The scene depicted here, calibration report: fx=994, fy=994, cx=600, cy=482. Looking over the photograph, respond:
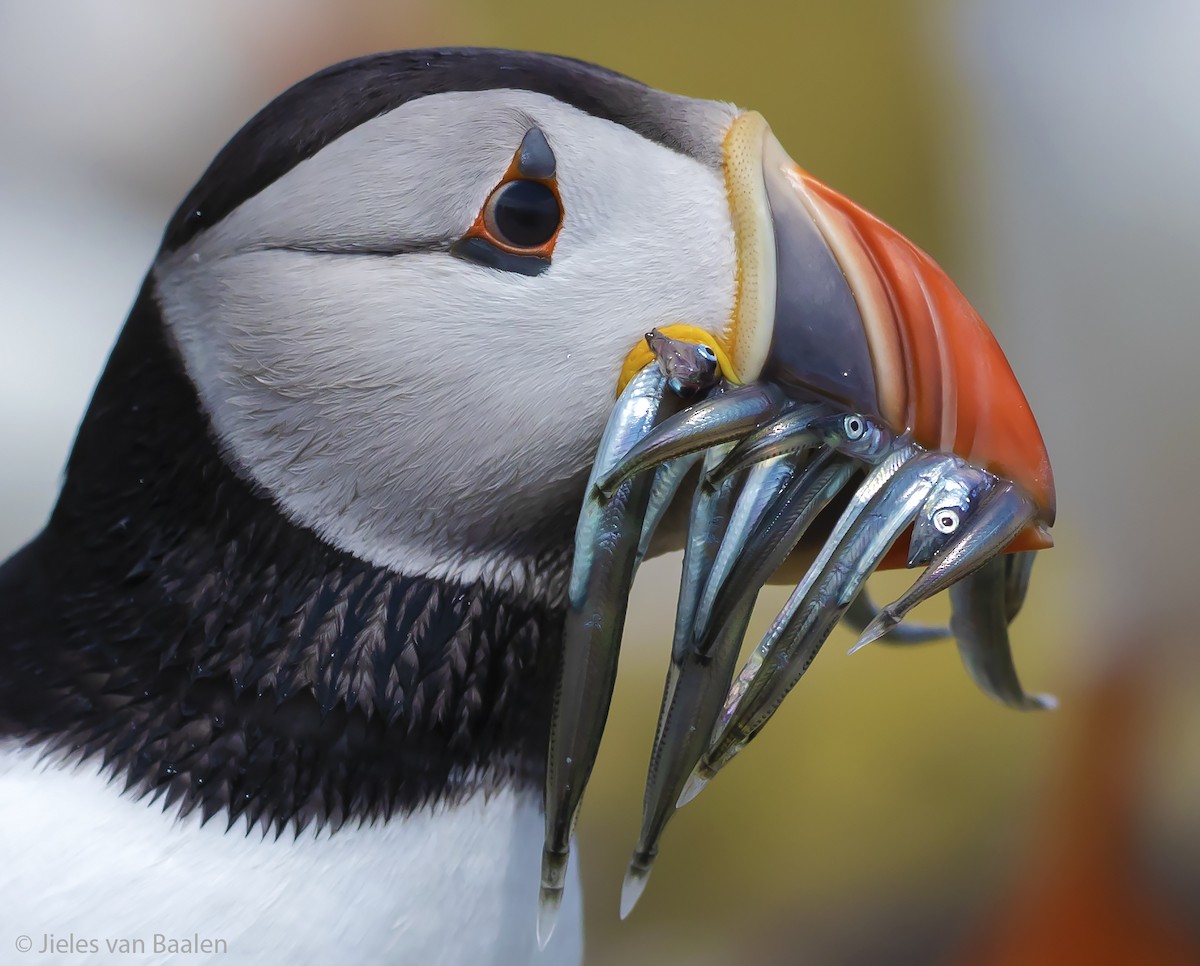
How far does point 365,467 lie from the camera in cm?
61

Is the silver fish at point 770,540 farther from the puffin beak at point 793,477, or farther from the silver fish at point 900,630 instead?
the silver fish at point 900,630

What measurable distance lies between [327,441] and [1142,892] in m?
1.63

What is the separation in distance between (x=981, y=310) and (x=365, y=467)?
153cm

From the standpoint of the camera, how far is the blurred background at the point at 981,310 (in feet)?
5.18

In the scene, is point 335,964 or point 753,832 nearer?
point 335,964

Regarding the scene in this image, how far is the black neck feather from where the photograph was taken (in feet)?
2.05

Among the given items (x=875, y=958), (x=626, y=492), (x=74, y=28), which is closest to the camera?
(x=626, y=492)

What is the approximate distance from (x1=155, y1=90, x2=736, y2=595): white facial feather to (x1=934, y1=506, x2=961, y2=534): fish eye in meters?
0.17

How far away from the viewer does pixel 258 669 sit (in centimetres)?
63

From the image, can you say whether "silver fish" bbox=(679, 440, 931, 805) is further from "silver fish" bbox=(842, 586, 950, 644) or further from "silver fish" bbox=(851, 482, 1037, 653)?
"silver fish" bbox=(842, 586, 950, 644)

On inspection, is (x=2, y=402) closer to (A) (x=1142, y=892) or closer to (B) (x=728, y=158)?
(B) (x=728, y=158)

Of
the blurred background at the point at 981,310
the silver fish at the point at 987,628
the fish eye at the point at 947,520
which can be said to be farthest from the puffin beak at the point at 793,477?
the blurred background at the point at 981,310

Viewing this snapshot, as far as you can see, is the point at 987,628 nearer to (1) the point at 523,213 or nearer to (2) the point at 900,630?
(2) the point at 900,630

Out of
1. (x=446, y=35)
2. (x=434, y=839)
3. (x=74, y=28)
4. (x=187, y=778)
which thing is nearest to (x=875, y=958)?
(x=434, y=839)
